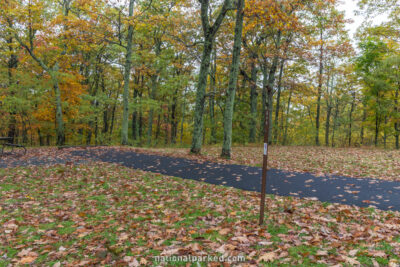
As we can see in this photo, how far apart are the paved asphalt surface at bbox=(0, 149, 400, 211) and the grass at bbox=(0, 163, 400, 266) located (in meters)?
0.56

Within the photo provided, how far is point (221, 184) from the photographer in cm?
670

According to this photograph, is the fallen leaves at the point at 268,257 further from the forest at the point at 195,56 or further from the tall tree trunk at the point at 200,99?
the tall tree trunk at the point at 200,99

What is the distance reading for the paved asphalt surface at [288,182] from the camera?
17.0 ft

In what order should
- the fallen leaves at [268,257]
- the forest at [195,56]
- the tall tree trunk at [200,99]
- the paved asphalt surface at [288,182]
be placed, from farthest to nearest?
the forest at [195,56]
the tall tree trunk at [200,99]
the paved asphalt surface at [288,182]
the fallen leaves at [268,257]

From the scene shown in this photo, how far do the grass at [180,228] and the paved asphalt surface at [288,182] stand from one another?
556 millimetres

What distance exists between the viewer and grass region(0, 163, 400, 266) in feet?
10.2

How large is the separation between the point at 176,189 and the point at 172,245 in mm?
2876

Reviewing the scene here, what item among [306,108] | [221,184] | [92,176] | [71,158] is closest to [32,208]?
[92,176]

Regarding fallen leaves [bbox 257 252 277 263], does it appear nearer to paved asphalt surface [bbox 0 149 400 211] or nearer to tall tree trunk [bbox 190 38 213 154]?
paved asphalt surface [bbox 0 149 400 211]

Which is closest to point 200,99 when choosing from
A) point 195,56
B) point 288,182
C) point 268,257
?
point 288,182

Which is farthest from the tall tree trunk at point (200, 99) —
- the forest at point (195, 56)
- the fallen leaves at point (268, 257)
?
the fallen leaves at point (268, 257)

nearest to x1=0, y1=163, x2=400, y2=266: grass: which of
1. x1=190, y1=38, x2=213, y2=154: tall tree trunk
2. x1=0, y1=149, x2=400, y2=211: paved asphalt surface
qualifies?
x1=0, y1=149, x2=400, y2=211: paved asphalt surface

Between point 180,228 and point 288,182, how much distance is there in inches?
154

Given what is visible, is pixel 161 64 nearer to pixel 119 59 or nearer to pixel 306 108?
pixel 119 59
